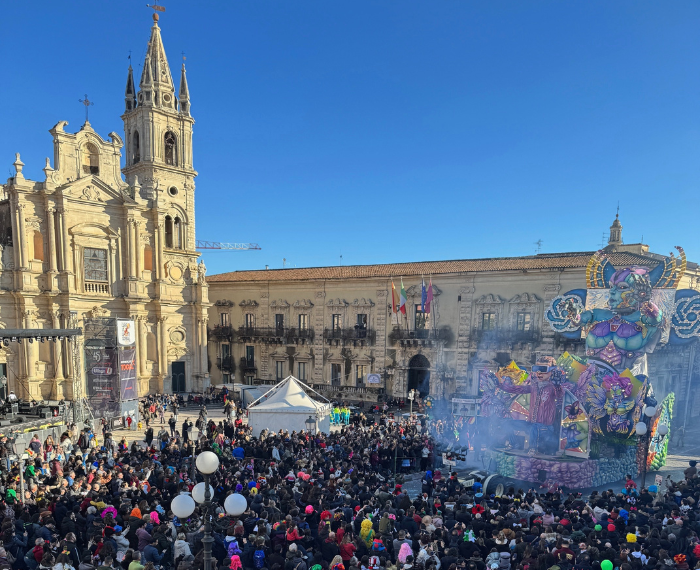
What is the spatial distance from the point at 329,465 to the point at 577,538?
7278mm

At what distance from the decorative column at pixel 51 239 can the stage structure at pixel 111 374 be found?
219 inches

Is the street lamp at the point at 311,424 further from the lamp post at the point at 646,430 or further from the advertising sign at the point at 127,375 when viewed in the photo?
the lamp post at the point at 646,430

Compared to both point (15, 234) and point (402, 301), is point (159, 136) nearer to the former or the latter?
point (15, 234)

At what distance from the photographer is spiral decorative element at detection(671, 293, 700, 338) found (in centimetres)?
1692

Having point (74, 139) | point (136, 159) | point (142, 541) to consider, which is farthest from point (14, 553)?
point (136, 159)

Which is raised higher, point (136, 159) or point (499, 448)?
point (136, 159)

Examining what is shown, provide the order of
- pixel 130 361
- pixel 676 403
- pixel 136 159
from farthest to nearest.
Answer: pixel 136 159 < pixel 676 403 < pixel 130 361

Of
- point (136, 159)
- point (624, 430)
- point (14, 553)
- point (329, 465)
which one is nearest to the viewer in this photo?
point (14, 553)

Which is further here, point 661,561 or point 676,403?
point 676,403

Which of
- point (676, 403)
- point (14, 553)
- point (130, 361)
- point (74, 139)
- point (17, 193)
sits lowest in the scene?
point (676, 403)

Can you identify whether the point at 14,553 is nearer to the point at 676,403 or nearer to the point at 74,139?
the point at 74,139

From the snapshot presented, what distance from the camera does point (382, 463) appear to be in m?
16.4

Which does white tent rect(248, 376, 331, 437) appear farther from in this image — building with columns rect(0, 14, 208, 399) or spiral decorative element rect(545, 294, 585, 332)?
building with columns rect(0, 14, 208, 399)

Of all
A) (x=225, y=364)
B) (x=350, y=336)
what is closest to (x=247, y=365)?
(x=225, y=364)
